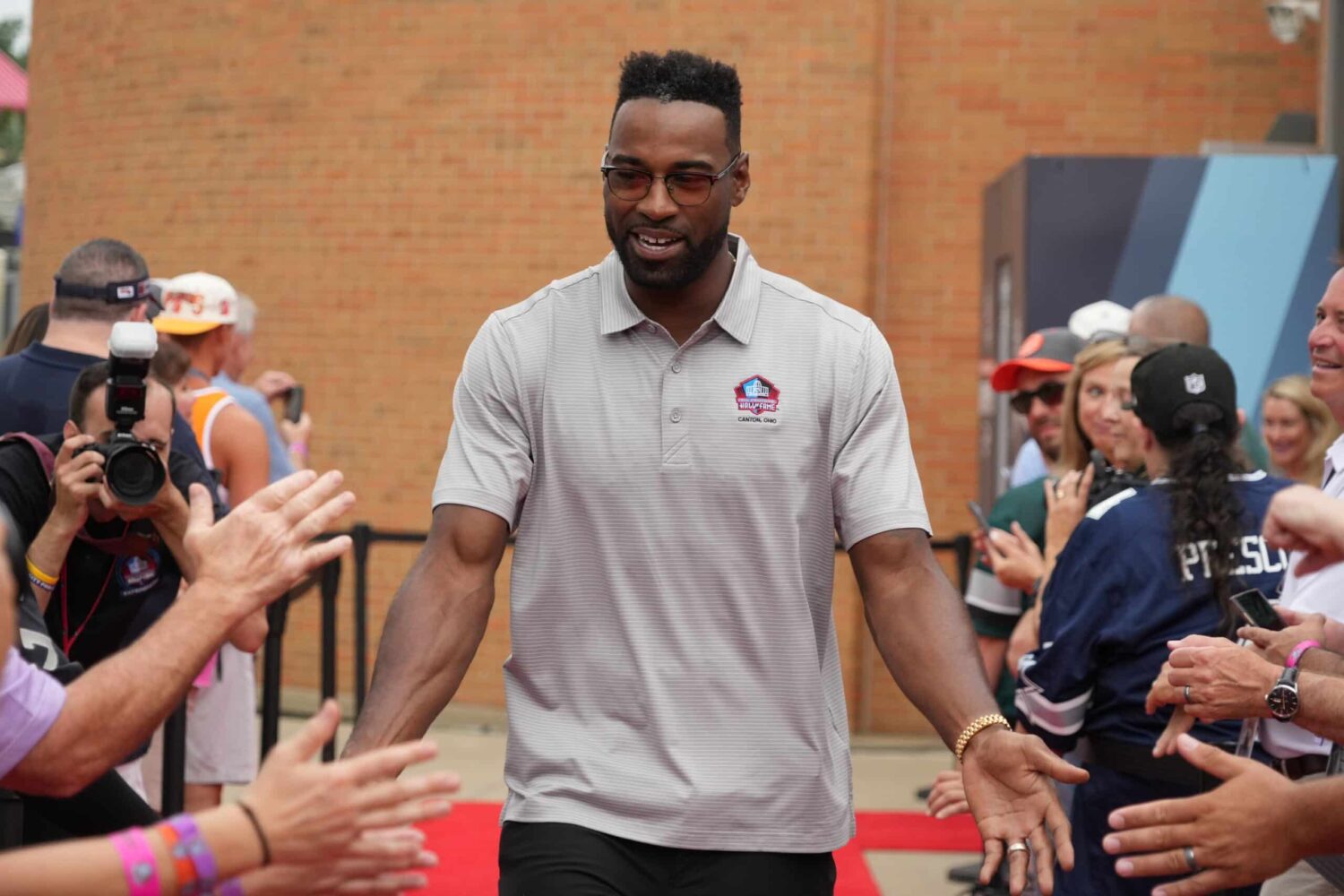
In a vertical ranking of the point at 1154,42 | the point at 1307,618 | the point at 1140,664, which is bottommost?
the point at 1140,664

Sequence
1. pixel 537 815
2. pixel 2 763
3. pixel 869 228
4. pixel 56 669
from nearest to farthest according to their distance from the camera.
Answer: pixel 2 763 < pixel 537 815 < pixel 56 669 < pixel 869 228

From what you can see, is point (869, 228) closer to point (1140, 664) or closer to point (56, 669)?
point (1140, 664)

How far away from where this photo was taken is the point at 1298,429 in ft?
22.2

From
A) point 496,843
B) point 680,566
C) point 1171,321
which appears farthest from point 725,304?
point 496,843

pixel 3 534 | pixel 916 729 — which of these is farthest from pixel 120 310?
pixel 916 729

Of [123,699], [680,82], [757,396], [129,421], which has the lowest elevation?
[123,699]

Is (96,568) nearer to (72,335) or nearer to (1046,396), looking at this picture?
(72,335)

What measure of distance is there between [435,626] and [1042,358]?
156 inches

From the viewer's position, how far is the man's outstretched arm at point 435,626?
3174 mm

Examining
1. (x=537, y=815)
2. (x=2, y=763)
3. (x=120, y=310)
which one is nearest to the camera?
(x=2, y=763)

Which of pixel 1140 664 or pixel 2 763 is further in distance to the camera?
pixel 1140 664

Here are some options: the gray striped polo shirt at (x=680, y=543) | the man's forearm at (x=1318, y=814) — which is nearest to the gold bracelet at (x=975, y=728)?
the gray striped polo shirt at (x=680, y=543)

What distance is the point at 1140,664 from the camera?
433 cm

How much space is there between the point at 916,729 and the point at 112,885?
345 inches
